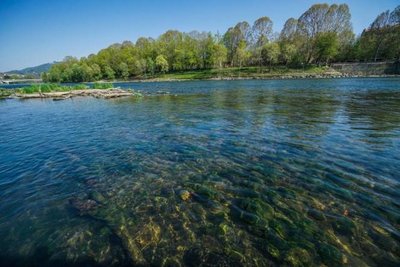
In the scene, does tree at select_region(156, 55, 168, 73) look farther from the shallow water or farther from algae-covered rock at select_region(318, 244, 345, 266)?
algae-covered rock at select_region(318, 244, 345, 266)

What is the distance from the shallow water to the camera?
15.0 feet

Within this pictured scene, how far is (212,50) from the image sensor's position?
111 metres

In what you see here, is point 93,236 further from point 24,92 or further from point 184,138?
point 24,92

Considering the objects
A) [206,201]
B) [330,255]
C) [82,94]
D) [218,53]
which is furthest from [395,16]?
[206,201]

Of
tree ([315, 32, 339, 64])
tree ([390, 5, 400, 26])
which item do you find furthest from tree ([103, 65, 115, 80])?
tree ([390, 5, 400, 26])

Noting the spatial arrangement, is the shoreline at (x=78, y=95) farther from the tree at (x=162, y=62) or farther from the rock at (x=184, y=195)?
the tree at (x=162, y=62)

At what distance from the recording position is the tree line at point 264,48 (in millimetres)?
92537

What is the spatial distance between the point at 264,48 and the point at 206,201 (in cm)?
10840

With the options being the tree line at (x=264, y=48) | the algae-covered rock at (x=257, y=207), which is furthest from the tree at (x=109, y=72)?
the algae-covered rock at (x=257, y=207)

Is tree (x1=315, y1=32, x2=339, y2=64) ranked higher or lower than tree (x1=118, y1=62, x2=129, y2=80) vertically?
higher

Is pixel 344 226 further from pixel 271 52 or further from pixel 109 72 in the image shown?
pixel 109 72

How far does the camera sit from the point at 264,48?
100500mm

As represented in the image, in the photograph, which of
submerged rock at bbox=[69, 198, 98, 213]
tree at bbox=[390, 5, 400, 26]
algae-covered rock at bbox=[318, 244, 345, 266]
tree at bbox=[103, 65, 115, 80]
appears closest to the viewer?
algae-covered rock at bbox=[318, 244, 345, 266]

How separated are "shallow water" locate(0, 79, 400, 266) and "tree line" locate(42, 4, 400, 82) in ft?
329
